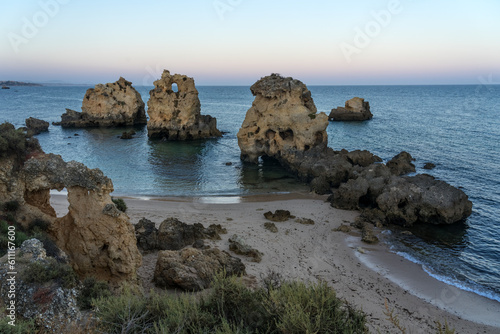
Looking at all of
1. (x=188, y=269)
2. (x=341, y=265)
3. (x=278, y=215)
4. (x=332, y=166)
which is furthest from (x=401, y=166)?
(x=188, y=269)

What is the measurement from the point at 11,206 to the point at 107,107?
57.0 m

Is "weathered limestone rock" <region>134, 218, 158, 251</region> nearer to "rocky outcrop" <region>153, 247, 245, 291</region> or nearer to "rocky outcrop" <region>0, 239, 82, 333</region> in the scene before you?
"rocky outcrop" <region>153, 247, 245, 291</region>

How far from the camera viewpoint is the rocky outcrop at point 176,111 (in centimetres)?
5000

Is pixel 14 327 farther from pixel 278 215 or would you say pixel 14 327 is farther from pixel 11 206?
pixel 278 215

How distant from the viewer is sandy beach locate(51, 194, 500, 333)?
11.7 m

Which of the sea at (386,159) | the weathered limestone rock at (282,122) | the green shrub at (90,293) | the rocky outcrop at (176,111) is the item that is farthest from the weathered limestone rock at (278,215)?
the rocky outcrop at (176,111)

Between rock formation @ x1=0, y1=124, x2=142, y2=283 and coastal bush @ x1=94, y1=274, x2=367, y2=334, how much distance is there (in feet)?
11.6

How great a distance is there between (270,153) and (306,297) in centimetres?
2733

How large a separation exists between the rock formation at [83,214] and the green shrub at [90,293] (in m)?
1.59

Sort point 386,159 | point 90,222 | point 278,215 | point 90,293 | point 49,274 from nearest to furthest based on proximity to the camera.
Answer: point 49,274, point 90,293, point 90,222, point 278,215, point 386,159

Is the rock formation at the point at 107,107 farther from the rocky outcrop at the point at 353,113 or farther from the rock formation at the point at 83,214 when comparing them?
the rock formation at the point at 83,214

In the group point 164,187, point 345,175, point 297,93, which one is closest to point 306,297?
point 345,175

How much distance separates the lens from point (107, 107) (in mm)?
63031

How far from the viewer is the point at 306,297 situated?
6805 mm
